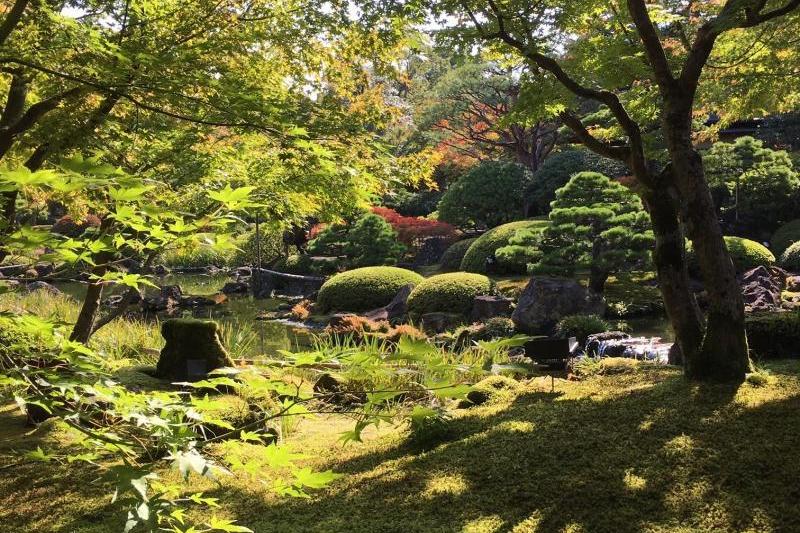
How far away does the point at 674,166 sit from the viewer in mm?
5102

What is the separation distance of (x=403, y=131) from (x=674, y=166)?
2409cm

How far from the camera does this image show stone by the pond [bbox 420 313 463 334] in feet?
43.9

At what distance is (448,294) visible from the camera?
46.7ft

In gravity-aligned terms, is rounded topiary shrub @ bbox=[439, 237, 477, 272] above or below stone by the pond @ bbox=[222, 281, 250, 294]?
above

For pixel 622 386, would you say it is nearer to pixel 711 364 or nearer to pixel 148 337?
pixel 711 364

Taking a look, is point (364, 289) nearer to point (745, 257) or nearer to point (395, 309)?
point (395, 309)

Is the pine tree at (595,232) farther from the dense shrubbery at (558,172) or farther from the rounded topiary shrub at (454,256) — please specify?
the dense shrubbery at (558,172)

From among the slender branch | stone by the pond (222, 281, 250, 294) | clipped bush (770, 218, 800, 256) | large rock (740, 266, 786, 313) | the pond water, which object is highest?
the slender branch

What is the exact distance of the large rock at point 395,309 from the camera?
14883mm

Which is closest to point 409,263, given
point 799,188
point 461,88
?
point 461,88

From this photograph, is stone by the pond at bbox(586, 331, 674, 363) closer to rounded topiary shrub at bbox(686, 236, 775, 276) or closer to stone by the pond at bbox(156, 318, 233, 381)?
rounded topiary shrub at bbox(686, 236, 775, 276)

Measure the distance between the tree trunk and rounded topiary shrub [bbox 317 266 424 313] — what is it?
10.9 metres

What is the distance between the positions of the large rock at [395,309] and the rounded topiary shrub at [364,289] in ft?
1.69

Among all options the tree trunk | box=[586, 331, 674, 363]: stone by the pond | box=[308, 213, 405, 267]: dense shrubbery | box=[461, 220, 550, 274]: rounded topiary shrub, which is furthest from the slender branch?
box=[308, 213, 405, 267]: dense shrubbery
